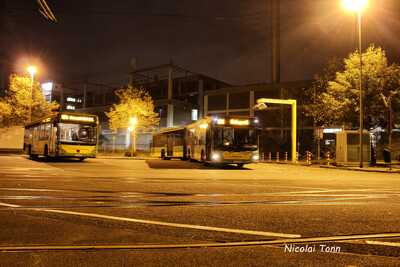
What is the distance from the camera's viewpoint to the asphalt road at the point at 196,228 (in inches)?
188

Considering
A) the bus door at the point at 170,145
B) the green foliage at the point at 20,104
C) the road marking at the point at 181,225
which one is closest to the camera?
the road marking at the point at 181,225

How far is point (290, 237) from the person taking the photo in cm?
583

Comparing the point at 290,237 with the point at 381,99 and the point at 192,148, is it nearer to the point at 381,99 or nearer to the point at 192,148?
the point at 192,148

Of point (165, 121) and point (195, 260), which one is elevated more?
point (165, 121)

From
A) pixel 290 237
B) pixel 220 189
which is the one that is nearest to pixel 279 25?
pixel 220 189

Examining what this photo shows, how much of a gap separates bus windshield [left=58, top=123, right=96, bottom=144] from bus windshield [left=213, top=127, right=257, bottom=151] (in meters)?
8.46

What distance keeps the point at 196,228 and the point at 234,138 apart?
1877 centimetres

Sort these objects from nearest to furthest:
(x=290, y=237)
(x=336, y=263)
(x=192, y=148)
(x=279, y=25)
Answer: (x=336, y=263)
(x=290, y=237)
(x=192, y=148)
(x=279, y=25)

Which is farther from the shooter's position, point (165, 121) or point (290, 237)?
point (165, 121)

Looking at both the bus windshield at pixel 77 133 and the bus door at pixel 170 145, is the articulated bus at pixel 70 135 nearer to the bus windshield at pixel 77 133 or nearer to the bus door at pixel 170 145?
the bus windshield at pixel 77 133

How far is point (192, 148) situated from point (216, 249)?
2595cm

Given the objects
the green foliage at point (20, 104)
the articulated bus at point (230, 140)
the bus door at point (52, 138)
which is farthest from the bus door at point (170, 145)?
the green foliage at point (20, 104)

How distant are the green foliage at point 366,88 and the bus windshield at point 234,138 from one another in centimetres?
1145

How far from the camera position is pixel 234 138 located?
25.0m
